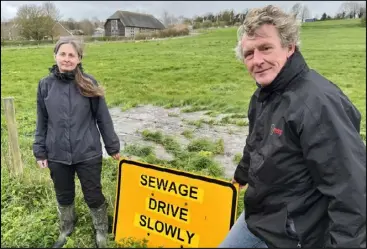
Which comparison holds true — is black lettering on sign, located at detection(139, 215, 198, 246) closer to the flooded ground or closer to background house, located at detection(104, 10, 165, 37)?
the flooded ground

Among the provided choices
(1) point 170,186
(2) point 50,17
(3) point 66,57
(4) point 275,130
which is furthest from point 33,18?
(4) point 275,130

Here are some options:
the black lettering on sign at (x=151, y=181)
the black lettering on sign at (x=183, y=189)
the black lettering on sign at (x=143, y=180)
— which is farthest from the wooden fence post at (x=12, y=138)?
the black lettering on sign at (x=183, y=189)

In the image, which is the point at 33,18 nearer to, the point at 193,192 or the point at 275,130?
the point at 193,192

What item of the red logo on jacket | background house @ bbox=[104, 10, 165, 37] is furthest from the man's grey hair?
background house @ bbox=[104, 10, 165, 37]

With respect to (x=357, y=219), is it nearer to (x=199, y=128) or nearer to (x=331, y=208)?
(x=331, y=208)

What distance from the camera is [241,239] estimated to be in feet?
7.64

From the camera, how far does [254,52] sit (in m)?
2.14

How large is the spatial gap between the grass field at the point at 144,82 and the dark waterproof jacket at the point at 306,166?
794 millimetres

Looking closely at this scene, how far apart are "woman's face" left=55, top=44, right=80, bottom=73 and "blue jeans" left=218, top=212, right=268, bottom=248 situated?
2030mm

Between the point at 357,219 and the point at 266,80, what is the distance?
33.7 inches

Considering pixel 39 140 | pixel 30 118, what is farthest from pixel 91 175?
pixel 30 118

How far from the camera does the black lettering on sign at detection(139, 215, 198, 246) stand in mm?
2709

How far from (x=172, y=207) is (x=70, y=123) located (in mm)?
1254

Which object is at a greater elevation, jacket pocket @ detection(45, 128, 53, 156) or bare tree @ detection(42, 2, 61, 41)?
bare tree @ detection(42, 2, 61, 41)
